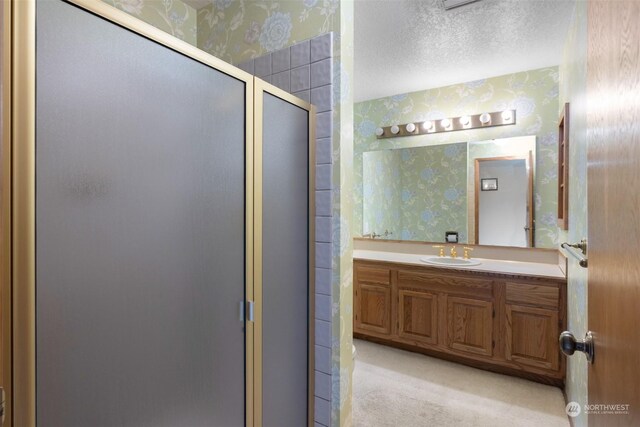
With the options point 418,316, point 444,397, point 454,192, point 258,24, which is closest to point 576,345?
point 444,397

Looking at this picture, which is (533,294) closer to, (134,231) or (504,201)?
(504,201)

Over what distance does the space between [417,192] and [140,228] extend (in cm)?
300

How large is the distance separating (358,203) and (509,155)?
156 centimetres

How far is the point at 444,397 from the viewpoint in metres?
2.37

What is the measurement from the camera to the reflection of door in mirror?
3.00 metres

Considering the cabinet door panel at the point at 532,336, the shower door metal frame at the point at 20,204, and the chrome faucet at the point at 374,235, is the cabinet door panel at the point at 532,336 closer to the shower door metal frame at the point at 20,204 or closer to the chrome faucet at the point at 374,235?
the chrome faucet at the point at 374,235

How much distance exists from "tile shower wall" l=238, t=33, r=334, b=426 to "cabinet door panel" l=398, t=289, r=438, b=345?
1.56 meters

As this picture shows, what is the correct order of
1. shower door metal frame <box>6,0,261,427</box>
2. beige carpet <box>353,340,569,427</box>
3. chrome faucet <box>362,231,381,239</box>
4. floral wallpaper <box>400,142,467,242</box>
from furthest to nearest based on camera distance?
chrome faucet <box>362,231,381,239</box>, floral wallpaper <box>400,142,467,242</box>, beige carpet <box>353,340,569,427</box>, shower door metal frame <box>6,0,261,427</box>

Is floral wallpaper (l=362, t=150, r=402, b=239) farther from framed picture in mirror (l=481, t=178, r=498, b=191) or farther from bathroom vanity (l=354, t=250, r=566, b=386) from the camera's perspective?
framed picture in mirror (l=481, t=178, r=498, b=191)

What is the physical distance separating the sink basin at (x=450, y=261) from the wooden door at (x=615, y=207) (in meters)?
2.13

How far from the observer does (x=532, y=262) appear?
2936 mm

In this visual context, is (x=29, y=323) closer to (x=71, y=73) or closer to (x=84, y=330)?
(x=84, y=330)

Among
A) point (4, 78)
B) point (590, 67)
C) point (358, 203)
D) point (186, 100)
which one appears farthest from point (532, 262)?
point (4, 78)

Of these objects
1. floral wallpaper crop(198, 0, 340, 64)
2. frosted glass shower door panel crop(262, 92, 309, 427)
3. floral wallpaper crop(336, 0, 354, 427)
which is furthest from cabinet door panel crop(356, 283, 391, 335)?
floral wallpaper crop(198, 0, 340, 64)
